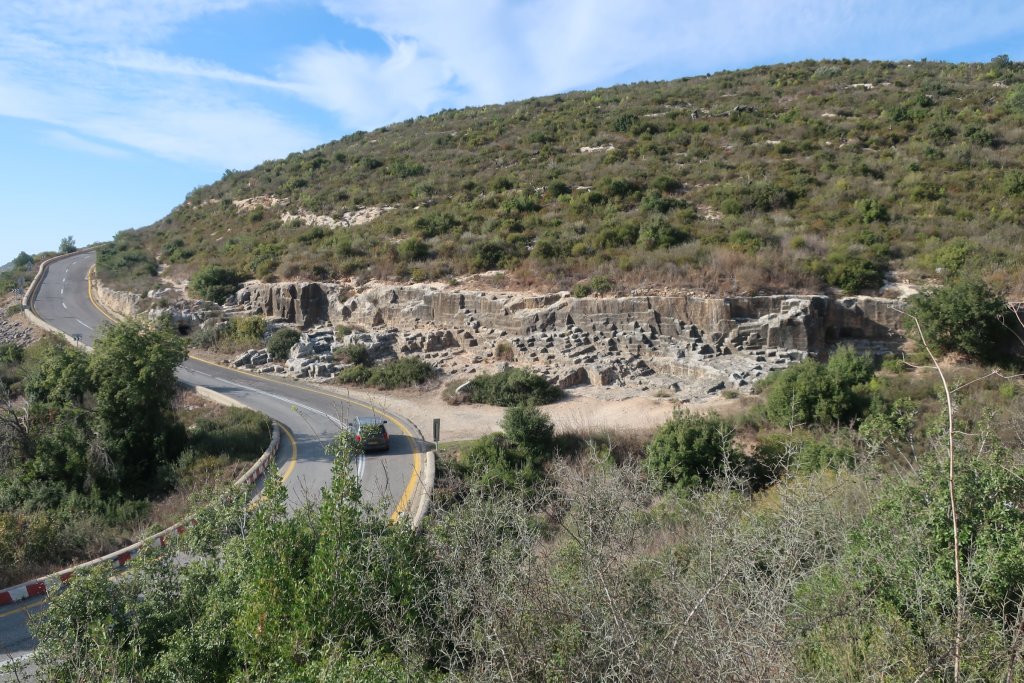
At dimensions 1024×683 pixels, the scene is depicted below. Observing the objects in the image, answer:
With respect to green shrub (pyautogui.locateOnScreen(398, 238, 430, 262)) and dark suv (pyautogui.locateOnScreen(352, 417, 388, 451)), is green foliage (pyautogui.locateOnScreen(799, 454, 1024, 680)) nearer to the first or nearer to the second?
dark suv (pyautogui.locateOnScreen(352, 417, 388, 451))

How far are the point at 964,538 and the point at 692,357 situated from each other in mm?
16513

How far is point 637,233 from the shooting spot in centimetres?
2875

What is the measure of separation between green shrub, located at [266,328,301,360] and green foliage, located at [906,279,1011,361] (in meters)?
24.5

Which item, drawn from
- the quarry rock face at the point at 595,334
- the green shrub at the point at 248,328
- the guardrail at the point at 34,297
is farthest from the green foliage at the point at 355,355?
the guardrail at the point at 34,297

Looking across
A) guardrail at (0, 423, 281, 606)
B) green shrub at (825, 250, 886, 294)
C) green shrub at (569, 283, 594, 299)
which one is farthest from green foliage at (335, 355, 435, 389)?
green shrub at (825, 250, 886, 294)

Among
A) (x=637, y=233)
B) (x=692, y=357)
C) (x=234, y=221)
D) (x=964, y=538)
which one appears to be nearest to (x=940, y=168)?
(x=637, y=233)

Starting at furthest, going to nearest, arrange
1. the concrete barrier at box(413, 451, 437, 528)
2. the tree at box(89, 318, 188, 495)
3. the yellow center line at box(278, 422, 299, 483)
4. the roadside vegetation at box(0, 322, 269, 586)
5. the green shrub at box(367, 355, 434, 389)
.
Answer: the green shrub at box(367, 355, 434, 389)
the tree at box(89, 318, 188, 495)
the yellow center line at box(278, 422, 299, 483)
the roadside vegetation at box(0, 322, 269, 586)
the concrete barrier at box(413, 451, 437, 528)

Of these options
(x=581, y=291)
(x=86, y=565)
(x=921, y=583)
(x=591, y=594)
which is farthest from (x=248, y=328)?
(x=921, y=583)

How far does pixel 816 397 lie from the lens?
659 inches

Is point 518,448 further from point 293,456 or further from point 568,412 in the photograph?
point 293,456

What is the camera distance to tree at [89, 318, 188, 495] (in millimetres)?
17500

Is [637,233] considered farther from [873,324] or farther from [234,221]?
[234,221]

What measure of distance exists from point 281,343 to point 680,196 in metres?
21.3

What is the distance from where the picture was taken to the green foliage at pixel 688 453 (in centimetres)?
1466
